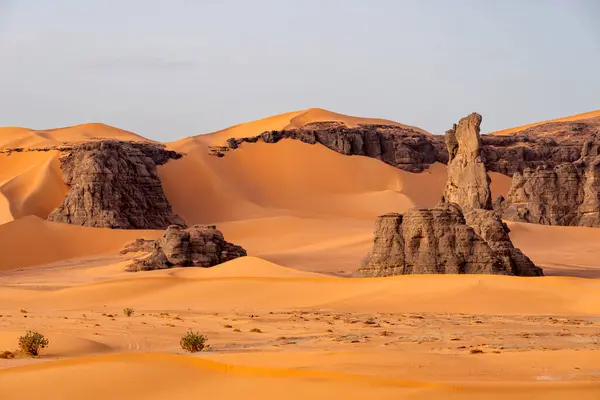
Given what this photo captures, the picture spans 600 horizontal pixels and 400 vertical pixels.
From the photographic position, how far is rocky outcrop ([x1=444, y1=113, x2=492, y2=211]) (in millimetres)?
43625

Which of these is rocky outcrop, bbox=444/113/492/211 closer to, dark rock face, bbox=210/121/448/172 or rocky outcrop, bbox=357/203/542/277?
rocky outcrop, bbox=357/203/542/277

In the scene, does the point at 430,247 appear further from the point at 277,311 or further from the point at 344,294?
the point at 277,311

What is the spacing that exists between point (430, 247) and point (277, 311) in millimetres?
7021

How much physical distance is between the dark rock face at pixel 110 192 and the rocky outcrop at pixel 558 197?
20.2 m

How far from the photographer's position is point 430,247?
1130 inches

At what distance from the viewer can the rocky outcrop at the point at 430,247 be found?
93.5 feet

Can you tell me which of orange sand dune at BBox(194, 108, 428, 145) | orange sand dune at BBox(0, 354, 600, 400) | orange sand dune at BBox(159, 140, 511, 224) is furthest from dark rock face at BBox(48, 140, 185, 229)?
orange sand dune at BBox(0, 354, 600, 400)

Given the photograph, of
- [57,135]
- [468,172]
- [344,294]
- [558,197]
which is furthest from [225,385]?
[57,135]

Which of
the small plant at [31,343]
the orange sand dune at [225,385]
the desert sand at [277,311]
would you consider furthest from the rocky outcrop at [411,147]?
the orange sand dune at [225,385]

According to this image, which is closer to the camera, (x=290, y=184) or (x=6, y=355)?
(x=6, y=355)

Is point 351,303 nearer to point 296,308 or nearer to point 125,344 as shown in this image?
point 296,308

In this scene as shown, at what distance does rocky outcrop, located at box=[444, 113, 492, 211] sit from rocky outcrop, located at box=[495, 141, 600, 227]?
826 centimetres

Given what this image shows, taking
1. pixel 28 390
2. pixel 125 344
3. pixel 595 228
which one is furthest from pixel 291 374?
pixel 595 228

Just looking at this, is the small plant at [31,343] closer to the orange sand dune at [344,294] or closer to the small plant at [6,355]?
the small plant at [6,355]
